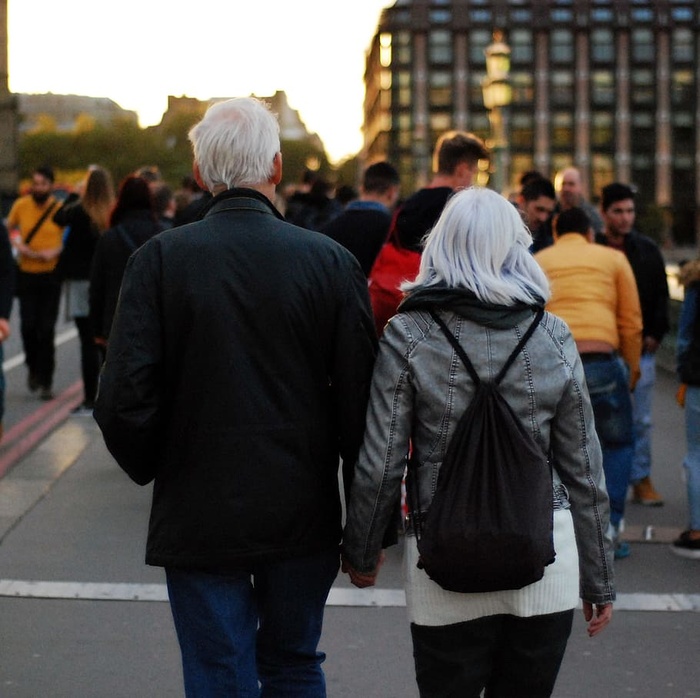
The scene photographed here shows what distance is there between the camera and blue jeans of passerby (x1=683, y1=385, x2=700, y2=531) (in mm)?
6590

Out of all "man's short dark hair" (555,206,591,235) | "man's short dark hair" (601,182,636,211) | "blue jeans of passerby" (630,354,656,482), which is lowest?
"blue jeans of passerby" (630,354,656,482)

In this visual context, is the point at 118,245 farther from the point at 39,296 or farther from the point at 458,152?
the point at 39,296

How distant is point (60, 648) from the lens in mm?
5004

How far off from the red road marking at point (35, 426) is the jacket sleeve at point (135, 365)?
557 centimetres

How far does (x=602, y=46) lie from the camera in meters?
126

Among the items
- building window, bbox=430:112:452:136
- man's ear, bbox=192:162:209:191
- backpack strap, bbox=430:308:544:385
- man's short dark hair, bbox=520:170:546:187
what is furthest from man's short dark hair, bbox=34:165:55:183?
building window, bbox=430:112:452:136

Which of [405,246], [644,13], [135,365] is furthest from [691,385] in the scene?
[644,13]

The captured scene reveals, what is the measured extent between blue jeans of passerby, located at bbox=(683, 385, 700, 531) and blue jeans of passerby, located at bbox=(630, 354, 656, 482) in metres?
1.08

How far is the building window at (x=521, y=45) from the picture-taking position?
412 ft

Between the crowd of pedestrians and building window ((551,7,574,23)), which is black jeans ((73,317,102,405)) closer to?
the crowd of pedestrians

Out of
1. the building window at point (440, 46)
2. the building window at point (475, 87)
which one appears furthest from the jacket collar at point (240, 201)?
the building window at point (475, 87)

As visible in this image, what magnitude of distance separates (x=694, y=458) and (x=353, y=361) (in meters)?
3.88

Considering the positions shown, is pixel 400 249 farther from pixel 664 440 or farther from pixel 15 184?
pixel 15 184

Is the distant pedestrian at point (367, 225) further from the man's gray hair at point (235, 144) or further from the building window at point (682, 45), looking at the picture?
the building window at point (682, 45)
